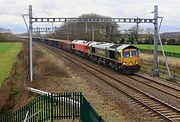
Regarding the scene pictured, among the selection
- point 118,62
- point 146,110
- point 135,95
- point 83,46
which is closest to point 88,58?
point 83,46

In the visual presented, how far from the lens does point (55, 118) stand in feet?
57.2

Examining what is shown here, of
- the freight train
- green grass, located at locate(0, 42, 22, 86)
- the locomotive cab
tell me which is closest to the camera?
the locomotive cab

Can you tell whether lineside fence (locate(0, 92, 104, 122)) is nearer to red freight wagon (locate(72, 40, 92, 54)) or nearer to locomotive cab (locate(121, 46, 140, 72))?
locomotive cab (locate(121, 46, 140, 72))

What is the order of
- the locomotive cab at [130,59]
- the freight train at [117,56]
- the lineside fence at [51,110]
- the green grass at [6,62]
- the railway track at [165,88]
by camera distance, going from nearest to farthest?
1. the lineside fence at [51,110]
2. the railway track at [165,88]
3. the locomotive cab at [130,59]
4. the freight train at [117,56]
5. the green grass at [6,62]

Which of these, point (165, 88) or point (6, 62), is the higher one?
point (165, 88)

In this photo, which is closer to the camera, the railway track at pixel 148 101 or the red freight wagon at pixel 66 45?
the railway track at pixel 148 101

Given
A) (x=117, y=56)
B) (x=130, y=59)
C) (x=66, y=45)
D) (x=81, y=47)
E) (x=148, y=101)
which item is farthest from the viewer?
(x=66, y=45)

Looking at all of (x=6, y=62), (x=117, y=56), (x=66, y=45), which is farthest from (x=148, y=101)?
(x=66, y=45)

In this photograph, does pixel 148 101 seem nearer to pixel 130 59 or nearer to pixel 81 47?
pixel 130 59

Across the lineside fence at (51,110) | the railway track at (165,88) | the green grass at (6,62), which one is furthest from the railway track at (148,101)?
the green grass at (6,62)

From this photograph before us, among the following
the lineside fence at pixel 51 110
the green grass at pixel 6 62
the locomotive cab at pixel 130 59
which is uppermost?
the locomotive cab at pixel 130 59

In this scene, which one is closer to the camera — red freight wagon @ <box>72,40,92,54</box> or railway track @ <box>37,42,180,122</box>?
railway track @ <box>37,42,180,122</box>

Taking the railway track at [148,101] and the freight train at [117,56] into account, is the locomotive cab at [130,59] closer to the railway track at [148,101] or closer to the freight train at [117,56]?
the freight train at [117,56]

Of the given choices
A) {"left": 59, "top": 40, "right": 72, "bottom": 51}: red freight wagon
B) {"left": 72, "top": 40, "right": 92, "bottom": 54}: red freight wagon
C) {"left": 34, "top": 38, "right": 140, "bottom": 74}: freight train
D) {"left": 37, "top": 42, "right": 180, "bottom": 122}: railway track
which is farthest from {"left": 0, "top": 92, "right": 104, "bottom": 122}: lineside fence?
{"left": 59, "top": 40, "right": 72, "bottom": 51}: red freight wagon
